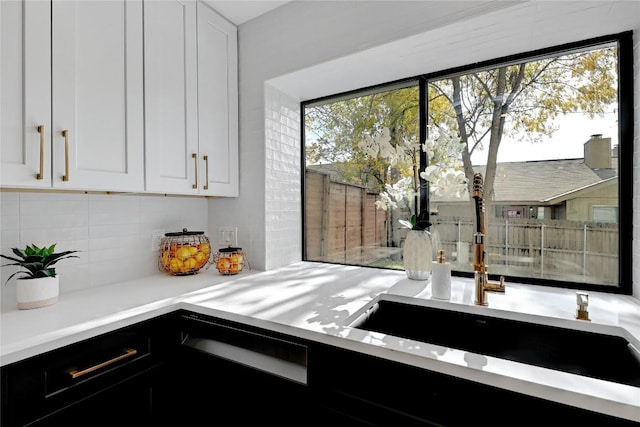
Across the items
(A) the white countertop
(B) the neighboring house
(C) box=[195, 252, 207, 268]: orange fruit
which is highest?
(B) the neighboring house

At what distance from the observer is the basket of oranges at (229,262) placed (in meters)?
1.71

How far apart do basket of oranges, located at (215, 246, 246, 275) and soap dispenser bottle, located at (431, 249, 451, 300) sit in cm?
102

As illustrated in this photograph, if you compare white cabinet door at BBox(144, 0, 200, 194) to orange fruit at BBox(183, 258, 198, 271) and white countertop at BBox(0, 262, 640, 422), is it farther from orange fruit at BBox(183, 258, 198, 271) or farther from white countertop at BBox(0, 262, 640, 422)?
white countertop at BBox(0, 262, 640, 422)

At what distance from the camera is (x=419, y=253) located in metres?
1.49

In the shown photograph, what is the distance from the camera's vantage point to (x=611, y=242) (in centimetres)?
133

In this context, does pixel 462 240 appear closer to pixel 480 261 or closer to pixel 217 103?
pixel 480 261

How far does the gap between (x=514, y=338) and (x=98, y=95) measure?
70.4 inches

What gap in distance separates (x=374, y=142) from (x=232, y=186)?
2.85 feet

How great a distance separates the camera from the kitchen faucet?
3.87 ft

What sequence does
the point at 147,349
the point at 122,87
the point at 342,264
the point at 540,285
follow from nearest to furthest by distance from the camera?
the point at 147,349 → the point at 122,87 → the point at 540,285 → the point at 342,264

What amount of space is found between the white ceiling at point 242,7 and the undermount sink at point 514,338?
165cm

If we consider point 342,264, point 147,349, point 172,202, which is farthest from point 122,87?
point 342,264

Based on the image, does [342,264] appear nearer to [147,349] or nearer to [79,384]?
[147,349]

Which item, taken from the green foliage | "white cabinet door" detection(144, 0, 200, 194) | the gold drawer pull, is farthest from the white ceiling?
the gold drawer pull
